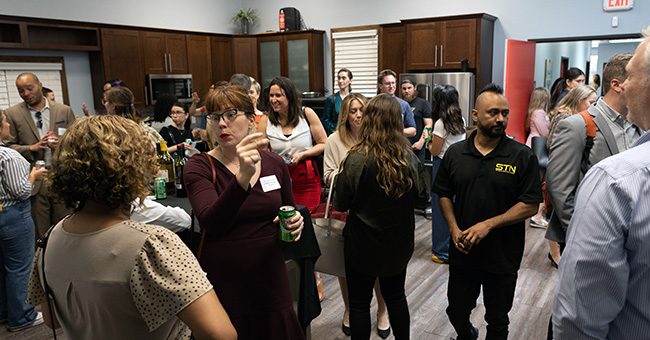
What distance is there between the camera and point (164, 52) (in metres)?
7.45

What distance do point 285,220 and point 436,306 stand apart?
6.54ft

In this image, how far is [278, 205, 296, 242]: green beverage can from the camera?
5.49 feet

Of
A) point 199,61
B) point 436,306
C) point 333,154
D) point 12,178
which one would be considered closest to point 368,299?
point 333,154

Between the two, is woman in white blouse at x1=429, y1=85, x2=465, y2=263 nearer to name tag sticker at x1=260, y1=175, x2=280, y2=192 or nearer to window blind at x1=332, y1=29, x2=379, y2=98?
name tag sticker at x1=260, y1=175, x2=280, y2=192

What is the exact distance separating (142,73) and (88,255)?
671 centimetres

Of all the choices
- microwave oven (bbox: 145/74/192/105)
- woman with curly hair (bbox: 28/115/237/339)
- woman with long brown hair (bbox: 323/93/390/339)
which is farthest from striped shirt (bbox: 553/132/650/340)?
microwave oven (bbox: 145/74/192/105)

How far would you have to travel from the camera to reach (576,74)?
574 centimetres

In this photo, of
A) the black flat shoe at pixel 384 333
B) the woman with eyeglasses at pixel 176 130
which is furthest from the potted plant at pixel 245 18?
the black flat shoe at pixel 384 333

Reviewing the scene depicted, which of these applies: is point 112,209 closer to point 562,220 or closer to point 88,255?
point 88,255

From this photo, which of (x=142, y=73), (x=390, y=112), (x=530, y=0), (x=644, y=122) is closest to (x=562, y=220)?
(x=390, y=112)

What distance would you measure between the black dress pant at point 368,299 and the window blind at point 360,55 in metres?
5.97

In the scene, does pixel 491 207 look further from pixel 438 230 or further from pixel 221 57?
pixel 221 57

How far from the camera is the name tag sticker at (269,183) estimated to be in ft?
5.57

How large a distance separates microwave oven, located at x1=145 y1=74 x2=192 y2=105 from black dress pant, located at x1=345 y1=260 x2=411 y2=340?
18.6ft
